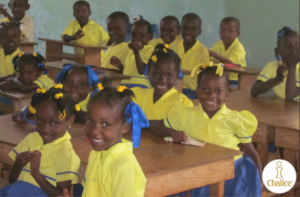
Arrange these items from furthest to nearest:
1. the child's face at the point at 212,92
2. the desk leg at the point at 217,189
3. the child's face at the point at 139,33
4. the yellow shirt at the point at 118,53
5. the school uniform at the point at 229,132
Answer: the yellow shirt at the point at 118,53 → the child's face at the point at 139,33 → the child's face at the point at 212,92 → the school uniform at the point at 229,132 → the desk leg at the point at 217,189

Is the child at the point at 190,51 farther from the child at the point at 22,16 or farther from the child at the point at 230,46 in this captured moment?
the child at the point at 22,16

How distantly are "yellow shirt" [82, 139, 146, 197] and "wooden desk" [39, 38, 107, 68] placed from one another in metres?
3.29

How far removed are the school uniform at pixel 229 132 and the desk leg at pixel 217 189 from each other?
0.12 meters

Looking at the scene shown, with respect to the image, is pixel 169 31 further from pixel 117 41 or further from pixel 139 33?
pixel 139 33

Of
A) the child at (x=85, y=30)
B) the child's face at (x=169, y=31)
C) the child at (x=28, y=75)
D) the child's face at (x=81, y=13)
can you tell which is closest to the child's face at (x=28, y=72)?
the child at (x=28, y=75)

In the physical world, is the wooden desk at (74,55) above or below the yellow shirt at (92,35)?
below

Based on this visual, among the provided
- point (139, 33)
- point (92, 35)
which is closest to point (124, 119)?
point (139, 33)

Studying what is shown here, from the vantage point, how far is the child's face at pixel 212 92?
211cm

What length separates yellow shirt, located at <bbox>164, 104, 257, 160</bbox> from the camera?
6.65ft

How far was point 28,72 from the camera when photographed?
3248 millimetres

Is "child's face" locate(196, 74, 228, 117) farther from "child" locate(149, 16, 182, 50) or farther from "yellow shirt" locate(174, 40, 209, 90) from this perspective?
"child" locate(149, 16, 182, 50)

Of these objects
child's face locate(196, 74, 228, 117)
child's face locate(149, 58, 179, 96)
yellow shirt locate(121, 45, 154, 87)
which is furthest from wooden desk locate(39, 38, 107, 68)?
child's face locate(196, 74, 228, 117)

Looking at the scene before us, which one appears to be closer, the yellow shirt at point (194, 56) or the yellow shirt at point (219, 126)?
the yellow shirt at point (219, 126)

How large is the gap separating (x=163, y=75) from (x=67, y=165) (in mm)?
979
